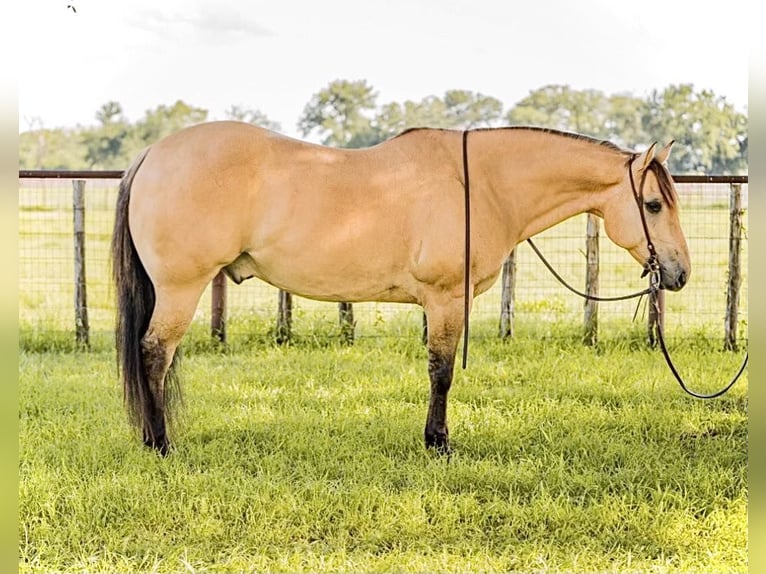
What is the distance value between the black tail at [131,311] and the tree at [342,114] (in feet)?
117

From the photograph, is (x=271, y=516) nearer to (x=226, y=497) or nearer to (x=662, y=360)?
(x=226, y=497)

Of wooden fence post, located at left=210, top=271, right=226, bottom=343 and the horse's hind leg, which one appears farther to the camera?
wooden fence post, located at left=210, top=271, right=226, bottom=343

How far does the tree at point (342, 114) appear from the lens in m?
40.2

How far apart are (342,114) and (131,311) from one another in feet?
122

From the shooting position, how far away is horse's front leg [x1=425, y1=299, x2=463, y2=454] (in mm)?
4621

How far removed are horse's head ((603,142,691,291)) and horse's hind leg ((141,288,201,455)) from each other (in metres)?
2.53

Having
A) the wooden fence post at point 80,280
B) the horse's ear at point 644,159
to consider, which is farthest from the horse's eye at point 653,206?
the wooden fence post at point 80,280

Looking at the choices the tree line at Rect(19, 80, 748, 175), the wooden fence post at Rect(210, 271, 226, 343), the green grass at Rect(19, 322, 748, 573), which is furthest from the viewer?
the tree line at Rect(19, 80, 748, 175)

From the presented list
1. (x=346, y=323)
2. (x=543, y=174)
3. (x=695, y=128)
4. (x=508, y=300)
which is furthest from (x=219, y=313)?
(x=695, y=128)

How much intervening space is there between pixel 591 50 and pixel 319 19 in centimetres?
1351

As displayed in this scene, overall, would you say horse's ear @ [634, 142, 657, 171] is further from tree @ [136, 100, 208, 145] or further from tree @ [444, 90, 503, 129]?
tree @ [136, 100, 208, 145]

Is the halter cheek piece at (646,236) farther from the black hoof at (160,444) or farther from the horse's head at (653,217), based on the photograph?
the black hoof at (160,444)

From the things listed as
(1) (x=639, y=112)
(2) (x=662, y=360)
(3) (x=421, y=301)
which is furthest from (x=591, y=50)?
(3) (x=421, y=301)

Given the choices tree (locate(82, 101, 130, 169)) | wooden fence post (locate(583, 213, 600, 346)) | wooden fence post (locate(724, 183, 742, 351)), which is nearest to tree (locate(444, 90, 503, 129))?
tree (locate(82, 101, 130, 169))
